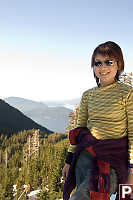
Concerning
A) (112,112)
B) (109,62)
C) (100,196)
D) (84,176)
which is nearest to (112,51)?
(109,62)

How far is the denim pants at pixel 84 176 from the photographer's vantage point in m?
2.70

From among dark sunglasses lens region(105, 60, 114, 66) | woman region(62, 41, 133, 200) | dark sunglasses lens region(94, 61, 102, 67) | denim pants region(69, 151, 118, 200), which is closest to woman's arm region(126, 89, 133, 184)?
woman region(62, 41, 133, 200)

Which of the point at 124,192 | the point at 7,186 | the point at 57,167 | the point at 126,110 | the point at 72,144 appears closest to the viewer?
the point at 124,192

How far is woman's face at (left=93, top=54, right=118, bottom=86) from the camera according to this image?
302 cm

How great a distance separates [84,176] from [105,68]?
5.44 ft

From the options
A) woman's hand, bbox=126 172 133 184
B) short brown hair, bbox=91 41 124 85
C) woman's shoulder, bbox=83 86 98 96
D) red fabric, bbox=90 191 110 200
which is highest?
short brown hair, bbox=91 41 124 85

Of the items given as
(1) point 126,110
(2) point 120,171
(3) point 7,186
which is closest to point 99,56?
(1) point 126,110

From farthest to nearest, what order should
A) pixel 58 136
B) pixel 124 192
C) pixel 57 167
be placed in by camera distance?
pixel 58 136
pixel 57 167
pixel 124 192

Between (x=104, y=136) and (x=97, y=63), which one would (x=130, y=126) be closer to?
(x=104, y=136)

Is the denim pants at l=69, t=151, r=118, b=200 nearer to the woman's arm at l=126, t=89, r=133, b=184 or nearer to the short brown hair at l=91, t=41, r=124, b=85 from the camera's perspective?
the woman's arm at l=126, t=89, r=133, b=184

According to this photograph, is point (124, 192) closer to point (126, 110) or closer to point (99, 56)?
point (126, 110)

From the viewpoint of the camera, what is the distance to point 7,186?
45781 mm

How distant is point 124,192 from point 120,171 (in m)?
0.26

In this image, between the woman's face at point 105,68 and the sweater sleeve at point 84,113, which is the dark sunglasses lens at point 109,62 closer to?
the woman's face at point 105,68
